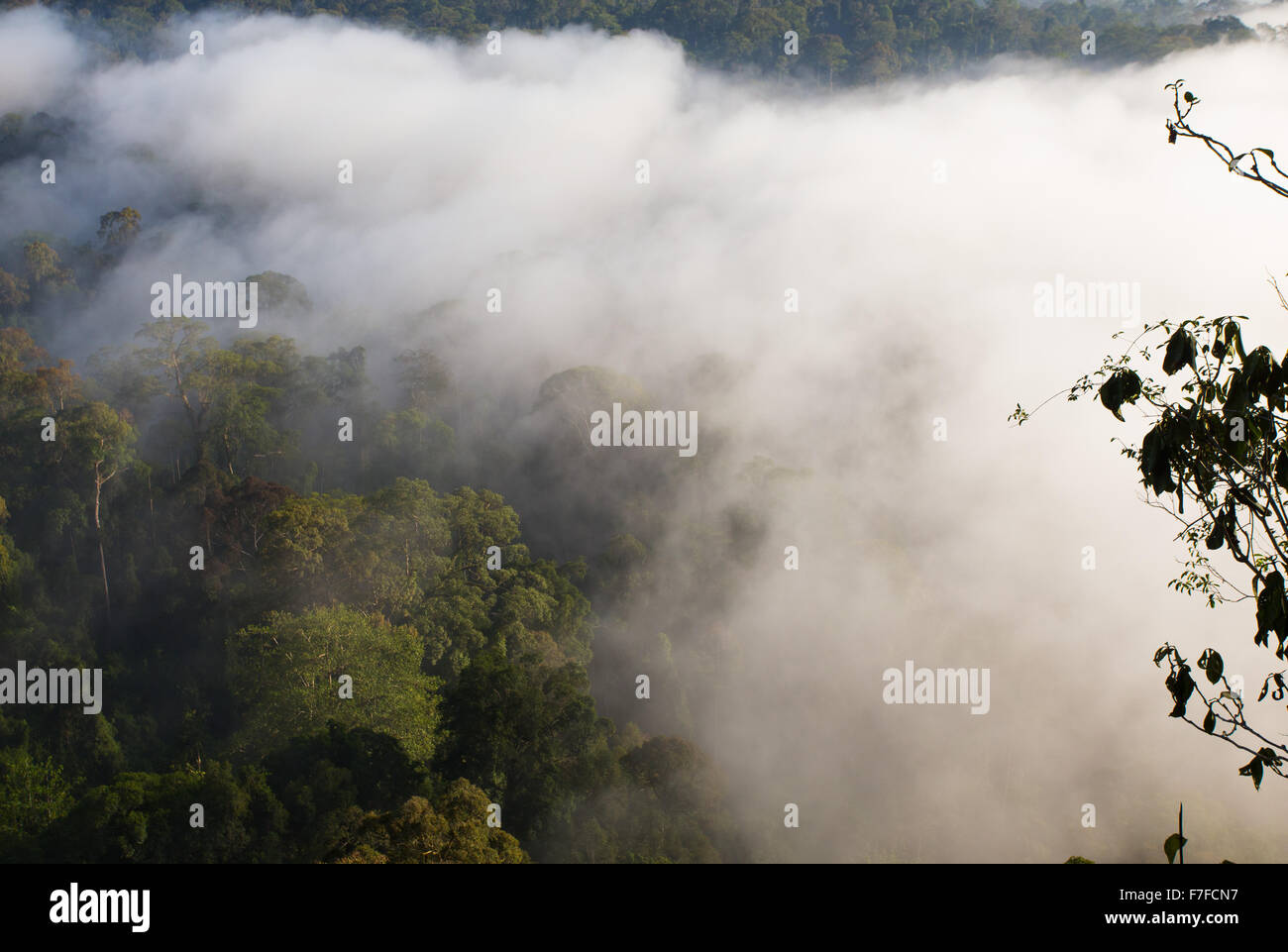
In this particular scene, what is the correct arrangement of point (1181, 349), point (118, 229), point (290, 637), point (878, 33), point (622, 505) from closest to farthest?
point (1181, 349), point (290, 637), point (622, 505), point (118, 229), point (878, 33)

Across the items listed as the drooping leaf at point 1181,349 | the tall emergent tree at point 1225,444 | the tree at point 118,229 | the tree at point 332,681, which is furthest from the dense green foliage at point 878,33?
the drooping leaf at point 1181,349

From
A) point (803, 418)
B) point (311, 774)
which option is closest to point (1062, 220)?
point (803, 418)

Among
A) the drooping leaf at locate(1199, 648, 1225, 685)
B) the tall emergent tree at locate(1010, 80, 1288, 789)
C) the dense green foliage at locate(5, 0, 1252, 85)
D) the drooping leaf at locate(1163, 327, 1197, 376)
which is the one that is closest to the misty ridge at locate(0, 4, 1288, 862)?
the dense green foliage at locate(5, 0, 1252, 85)

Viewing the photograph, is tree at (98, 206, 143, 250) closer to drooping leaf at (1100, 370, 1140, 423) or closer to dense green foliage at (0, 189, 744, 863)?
dense green foliage at (0, 189, 744, 863)

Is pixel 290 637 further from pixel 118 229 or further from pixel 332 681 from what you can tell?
pixel 118 229

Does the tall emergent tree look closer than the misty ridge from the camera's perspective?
Yes

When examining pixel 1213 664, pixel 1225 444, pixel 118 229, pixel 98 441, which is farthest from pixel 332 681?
pixel 118 229

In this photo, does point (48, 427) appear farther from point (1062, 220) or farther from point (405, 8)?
point (405, 8)

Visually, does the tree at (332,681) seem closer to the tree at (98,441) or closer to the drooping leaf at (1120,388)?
the tree at (98,441)
